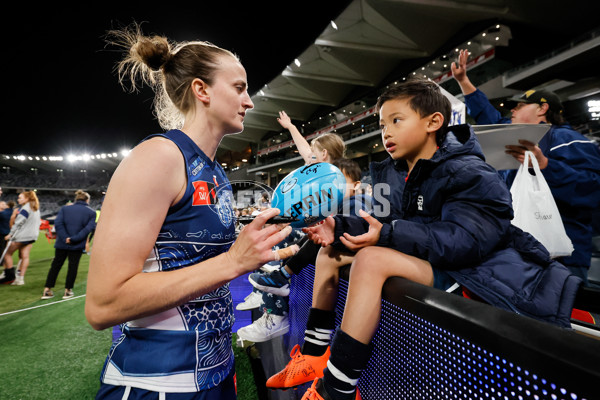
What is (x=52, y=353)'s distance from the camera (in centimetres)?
288

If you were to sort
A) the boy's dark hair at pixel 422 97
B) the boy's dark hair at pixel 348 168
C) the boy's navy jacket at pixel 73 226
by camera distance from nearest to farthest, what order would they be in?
the boy's dark hair at pixel 422 97
the boy's dark hair at pixel 348 168
the boy's navy jacket at pixel 73 226

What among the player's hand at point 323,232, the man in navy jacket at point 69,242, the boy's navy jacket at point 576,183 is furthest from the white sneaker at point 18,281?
the boy's navy jacket at point 576,183

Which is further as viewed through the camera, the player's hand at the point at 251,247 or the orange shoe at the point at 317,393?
the orange shoe at the point at 317,393

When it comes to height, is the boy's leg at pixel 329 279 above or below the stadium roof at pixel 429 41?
below

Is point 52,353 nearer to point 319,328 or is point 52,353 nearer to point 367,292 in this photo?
point 319,328

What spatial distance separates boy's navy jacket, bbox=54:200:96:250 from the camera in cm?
501

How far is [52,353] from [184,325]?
3122mm

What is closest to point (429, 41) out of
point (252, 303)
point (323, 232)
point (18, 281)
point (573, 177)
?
point (573, 177)

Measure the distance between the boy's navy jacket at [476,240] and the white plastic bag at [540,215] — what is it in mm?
600

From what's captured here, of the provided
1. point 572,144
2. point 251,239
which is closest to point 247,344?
point 251,239

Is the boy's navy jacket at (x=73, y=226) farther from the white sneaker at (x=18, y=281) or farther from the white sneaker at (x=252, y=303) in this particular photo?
the white sneaker at (x=252, y=303)

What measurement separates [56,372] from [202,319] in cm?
267

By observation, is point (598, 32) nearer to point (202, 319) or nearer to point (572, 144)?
point (572, 144)

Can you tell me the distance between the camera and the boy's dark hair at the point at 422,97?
66.6 inches
